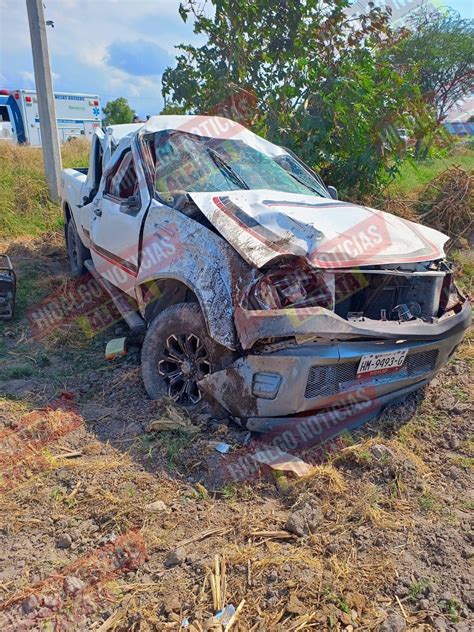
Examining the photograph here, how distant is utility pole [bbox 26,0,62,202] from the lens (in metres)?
9.30

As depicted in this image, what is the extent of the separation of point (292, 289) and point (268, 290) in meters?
0.15

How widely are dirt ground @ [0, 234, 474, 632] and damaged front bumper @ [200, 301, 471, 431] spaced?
28 cm

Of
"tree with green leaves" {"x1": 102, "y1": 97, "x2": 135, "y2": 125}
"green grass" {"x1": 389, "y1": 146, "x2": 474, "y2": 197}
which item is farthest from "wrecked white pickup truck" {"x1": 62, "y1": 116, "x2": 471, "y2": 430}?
"tree with green leaves" {"x1": 102, "y1": 97, "x2": 135, "y2": 125}

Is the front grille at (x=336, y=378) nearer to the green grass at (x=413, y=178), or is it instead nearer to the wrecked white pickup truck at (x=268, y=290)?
the wrecked white pickup truck at (x=268, y=290)

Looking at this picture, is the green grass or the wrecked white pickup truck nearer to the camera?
the wrecked white pickup truck

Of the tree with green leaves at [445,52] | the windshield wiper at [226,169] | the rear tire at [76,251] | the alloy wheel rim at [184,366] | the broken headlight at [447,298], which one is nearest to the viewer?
the alloy wheel rim at [184,366]

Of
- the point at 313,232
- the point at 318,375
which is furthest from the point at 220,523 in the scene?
the point at 313,232

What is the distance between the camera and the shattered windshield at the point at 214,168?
3.95 metres

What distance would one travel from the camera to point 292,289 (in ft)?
9.71

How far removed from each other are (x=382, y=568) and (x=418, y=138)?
23.2ft

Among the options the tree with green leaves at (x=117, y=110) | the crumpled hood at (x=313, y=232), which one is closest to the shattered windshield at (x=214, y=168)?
the crumpled hood at (x=313, y=232)

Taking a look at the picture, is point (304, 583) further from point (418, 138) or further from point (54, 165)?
point (54, 165)

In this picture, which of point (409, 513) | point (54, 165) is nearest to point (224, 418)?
point (409, 513)

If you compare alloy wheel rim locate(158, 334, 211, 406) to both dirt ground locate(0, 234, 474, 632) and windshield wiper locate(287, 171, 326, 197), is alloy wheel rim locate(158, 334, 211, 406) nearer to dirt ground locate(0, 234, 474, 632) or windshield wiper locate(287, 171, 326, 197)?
dirt ground locate(0, 234, 474, 632)
